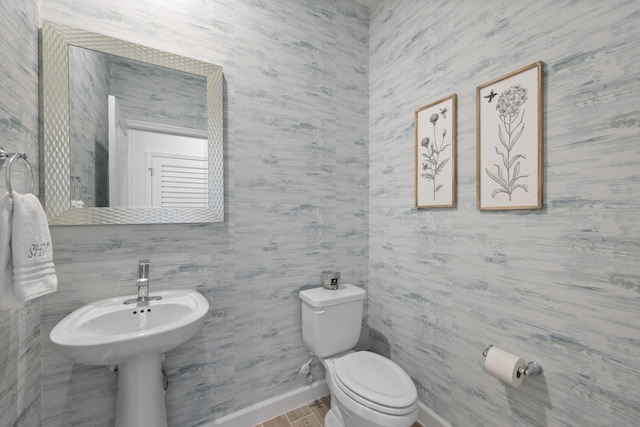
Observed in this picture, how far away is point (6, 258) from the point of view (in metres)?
0.77

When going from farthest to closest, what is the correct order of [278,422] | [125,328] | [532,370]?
1. [278,422]
2. [125,328]
3. [532,370]

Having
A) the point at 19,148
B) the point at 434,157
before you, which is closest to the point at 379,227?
the point at 434,157

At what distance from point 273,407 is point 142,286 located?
1.06m

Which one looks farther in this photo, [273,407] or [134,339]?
[273,407]

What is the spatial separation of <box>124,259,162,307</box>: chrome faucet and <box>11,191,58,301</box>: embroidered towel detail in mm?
336

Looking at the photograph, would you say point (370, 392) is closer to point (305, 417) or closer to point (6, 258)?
point (305, 417)

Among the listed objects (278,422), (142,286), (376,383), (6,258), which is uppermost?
(6,258)

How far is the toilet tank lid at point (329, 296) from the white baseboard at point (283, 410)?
2.07 feet

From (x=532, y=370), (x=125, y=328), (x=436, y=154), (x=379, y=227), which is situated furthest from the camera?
(x=379, y=227)

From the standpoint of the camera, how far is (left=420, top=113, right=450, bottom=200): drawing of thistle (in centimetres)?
144

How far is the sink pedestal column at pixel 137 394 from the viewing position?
108 centimetres

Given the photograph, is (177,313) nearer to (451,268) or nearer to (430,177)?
(451,268)

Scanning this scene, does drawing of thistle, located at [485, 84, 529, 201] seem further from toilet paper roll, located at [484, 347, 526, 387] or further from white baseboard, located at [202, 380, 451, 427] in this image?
white baseboard, located at [202, 380, 451, 427]

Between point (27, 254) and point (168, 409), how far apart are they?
1035mm
